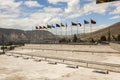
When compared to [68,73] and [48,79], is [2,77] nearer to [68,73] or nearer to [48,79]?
[48,79]

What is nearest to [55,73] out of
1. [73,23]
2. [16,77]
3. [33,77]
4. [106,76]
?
[33,77]

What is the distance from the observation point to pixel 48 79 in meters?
14.1

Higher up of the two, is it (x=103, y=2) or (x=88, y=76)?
(x=103, y=2)

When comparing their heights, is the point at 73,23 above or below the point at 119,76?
above

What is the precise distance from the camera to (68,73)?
15789 millimetres

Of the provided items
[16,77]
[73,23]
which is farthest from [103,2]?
[73,23]

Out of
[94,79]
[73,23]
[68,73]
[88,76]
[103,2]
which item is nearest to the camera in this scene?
[103,2]

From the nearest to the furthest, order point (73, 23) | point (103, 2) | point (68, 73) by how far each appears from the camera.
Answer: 1. point (103, 2)
2. point (68, 73)
3. point (73, 23)

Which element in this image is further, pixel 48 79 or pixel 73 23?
pixel 73 23

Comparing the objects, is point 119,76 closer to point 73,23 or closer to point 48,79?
point 48,79

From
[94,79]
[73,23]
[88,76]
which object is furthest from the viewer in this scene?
[73,23]

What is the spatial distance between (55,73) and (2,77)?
4.29 m

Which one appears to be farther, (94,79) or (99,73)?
(99,73)

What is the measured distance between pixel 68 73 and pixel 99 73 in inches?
99.2
